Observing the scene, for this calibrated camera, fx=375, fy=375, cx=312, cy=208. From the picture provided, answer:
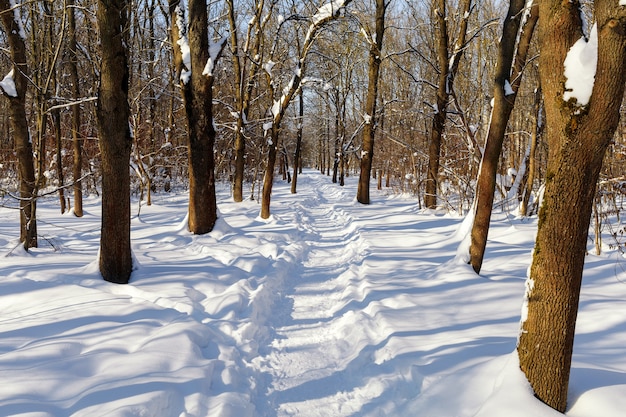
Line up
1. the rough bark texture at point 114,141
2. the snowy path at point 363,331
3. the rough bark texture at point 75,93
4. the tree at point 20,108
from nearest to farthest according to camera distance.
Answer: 1. the snowy path at point 363,331
2. the rough bark texture at point 114,141
3. the tree at point 20,108
4. the rough bark texture at point 75,93

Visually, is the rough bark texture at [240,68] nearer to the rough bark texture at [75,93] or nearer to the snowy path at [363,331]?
the rough bark texture at [75,93]

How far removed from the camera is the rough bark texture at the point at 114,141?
480 centimetres

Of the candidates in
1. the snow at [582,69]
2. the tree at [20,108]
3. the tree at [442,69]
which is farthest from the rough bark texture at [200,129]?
the snow at [582,69]

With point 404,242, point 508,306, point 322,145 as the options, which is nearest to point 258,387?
point 508,306

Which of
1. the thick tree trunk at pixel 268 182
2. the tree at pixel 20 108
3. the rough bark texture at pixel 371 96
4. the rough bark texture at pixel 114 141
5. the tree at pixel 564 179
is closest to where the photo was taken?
the tree at pixel 564 179

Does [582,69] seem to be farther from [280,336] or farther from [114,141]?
[114,141]

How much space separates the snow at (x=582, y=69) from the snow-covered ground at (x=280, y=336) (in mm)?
1859

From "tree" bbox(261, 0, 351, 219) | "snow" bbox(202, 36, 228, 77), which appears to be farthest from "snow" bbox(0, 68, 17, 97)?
"tree" bbox(261, 0, 351, 219)

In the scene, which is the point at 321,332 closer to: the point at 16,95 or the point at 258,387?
the point at 258,387

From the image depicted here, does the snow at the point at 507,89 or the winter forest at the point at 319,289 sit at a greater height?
the snow at the point at 507,89

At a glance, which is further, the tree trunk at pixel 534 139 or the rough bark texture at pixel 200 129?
the tree trunk at pixel 534 139

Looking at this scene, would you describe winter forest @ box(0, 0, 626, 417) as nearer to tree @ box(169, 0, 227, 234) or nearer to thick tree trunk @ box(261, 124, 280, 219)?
tree @ box(169, 0, 227, 234)

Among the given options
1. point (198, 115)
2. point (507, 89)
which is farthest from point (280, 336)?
point (198, 115)

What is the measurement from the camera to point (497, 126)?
564 cm
